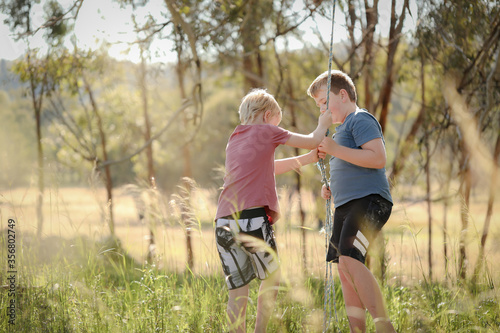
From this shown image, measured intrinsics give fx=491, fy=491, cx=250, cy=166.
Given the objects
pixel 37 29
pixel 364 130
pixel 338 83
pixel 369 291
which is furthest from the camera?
pixel 37 29

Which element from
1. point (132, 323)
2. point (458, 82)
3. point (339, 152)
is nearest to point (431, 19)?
point (458, 82)

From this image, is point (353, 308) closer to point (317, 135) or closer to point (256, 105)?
point (317, 135)

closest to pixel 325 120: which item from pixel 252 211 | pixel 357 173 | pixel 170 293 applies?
pixel 357 173

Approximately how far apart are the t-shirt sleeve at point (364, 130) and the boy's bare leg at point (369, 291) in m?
Result: 0.55

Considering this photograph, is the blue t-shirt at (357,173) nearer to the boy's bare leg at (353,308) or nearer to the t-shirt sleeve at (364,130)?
the t-shirt sleeve at (364,130)

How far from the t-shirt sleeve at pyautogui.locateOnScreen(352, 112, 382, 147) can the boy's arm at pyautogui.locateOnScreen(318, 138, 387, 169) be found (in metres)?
0.02

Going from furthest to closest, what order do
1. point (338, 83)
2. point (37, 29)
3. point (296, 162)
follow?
point (37, 29) < point (296, 162) < point (338, 83)

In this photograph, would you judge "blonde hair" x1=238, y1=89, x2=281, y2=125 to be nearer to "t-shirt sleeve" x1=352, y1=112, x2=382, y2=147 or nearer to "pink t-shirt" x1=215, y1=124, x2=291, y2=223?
"pink t-shirt" x1=215, y1=124, x2=291, y2=223

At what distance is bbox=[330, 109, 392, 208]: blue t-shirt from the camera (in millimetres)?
2293

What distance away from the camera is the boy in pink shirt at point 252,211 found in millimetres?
2340

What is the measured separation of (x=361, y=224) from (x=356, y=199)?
0.12 metres

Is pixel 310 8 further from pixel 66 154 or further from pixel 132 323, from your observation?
pixel 66 154

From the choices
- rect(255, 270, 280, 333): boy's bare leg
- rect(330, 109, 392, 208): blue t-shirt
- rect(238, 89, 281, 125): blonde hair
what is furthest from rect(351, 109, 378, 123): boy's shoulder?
rect(255, 270, 280, 333): boy's bare leg

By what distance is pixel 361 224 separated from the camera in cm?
226
